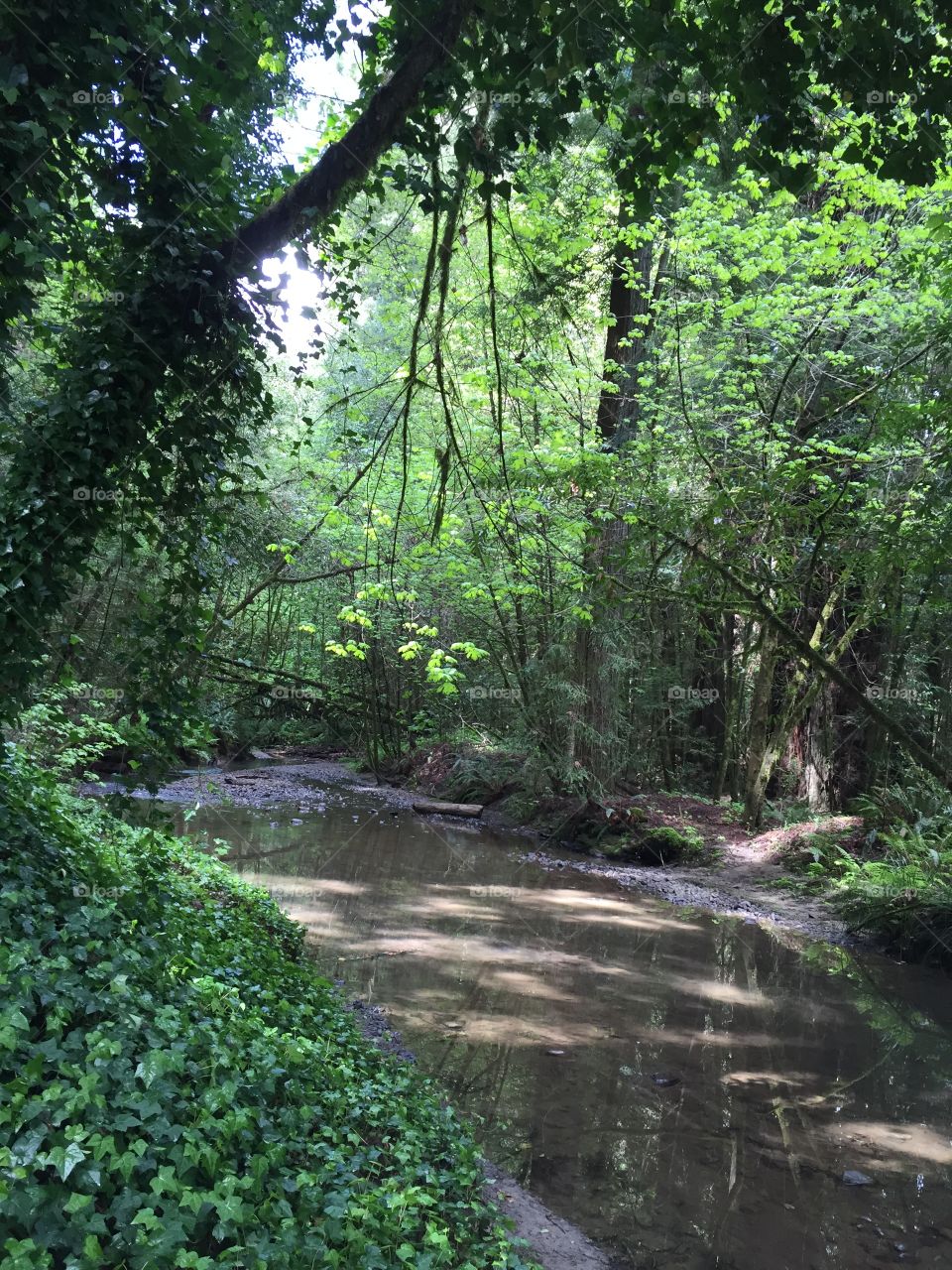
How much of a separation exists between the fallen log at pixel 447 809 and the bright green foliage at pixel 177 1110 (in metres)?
11.1

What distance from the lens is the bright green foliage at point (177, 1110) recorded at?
2.63m

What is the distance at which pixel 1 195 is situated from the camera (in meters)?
4.04

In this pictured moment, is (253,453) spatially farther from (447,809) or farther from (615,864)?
(447,809)

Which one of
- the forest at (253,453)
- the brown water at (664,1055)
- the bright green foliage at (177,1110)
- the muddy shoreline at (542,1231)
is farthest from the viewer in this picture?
the brown water at (664,1055)

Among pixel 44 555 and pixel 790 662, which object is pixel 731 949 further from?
pixel 44 555

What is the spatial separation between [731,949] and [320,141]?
29.1 ft

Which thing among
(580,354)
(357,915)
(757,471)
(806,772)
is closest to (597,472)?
(757,471)

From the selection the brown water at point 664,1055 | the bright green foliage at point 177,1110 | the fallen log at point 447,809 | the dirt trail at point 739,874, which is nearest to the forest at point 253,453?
the bright green foliage at point 177,1110

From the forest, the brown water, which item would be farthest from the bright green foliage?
the brown water

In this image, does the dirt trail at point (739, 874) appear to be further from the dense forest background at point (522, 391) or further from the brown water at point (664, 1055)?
the dense forest background at point (522, 391)

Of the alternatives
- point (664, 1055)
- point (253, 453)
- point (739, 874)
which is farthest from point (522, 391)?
point (739, 874)

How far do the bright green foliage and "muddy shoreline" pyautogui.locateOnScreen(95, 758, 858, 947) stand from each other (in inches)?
227

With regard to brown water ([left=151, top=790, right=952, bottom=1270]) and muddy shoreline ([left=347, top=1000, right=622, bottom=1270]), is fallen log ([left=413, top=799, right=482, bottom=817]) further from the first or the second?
muddy shoreline ([left=347, top=1000, right=622, bottom=1270])

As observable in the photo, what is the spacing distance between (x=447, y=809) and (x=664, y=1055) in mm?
10312
